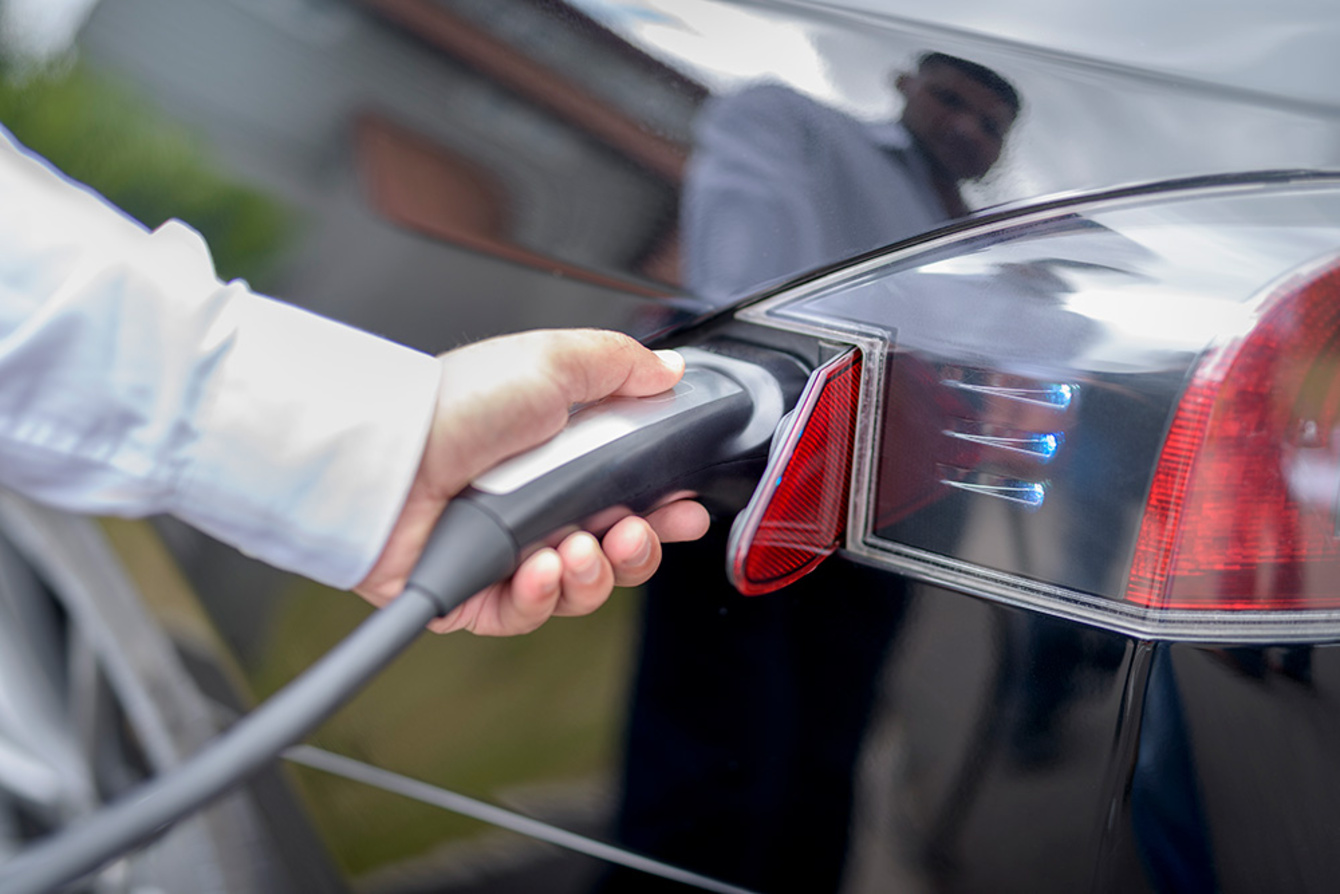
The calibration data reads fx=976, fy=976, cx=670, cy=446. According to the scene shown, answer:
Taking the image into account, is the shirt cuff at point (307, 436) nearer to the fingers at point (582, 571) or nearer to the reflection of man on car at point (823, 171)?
the fingers at point (582, 571)

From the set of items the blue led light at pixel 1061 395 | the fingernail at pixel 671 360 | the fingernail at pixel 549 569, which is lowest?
the fingernail at pixel 549 569

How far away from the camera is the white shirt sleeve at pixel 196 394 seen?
77cm

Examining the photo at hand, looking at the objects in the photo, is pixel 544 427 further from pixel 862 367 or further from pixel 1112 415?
pixel 1112 415

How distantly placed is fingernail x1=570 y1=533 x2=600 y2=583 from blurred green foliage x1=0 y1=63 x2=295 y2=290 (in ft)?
1.61

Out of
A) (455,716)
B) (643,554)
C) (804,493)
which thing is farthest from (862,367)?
(455,716)

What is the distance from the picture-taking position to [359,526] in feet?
2.56

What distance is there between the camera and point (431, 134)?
2.92 ft

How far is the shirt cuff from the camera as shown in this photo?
30.4 inches

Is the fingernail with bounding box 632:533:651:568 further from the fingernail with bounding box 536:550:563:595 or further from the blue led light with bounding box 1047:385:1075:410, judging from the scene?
the blue led light with bounding box 1047:385:1075:410

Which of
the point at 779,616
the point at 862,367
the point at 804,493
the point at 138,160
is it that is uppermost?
the point at 138,160

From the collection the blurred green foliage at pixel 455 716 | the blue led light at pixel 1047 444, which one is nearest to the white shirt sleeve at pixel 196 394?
the blurred green foliage at pixel 455 716

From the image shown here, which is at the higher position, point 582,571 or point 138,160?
point 138,160

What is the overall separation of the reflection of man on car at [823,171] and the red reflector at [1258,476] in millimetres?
219

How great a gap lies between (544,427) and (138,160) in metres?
0.61
